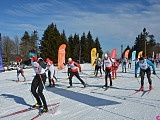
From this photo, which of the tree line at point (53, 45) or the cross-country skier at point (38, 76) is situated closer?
the cross-country skier at point (38, 76)

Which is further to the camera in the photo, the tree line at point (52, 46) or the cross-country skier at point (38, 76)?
the tree line at point (52, 46)

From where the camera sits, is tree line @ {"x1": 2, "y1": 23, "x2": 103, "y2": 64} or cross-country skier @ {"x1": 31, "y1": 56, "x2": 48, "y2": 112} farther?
tree line @ {"x1": 2, "y1": 23, "x2": 103, "y2": 64}

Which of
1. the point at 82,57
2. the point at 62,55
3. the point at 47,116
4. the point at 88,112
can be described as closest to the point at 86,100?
the point at 88,112

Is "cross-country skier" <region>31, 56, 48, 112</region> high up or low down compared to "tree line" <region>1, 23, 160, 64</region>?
down

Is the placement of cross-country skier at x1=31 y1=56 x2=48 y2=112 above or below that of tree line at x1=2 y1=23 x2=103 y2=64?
below

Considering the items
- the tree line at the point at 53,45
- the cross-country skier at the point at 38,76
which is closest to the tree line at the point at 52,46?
the tree line at the point at 53,45

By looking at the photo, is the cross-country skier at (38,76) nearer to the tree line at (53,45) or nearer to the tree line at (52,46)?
the tree line at (53,45)

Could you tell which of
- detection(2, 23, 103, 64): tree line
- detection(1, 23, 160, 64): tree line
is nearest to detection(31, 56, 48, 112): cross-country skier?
detection(1, 23, 160, 64): tree line

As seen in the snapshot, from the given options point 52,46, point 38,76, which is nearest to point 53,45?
point 52,46

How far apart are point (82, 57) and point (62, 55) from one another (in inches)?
2020

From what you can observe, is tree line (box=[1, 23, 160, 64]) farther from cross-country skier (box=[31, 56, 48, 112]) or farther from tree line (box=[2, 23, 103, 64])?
cross-country skier (box=[31, 56, 48, 112])

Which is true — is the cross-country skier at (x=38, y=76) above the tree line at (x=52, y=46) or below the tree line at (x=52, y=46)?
below

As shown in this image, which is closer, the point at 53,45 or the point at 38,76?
the point at 38,76

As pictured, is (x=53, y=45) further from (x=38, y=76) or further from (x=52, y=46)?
(x=38, y=76)
